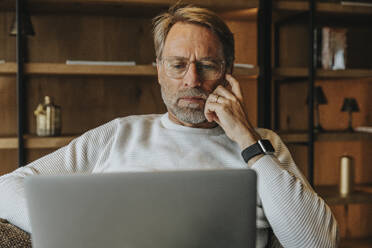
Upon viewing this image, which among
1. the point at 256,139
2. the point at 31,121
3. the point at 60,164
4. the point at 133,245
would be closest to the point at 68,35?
the point at 31,121

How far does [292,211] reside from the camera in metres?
1.18

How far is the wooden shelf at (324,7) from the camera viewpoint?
225 cm

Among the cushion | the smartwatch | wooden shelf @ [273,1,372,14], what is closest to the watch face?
the smartwatch

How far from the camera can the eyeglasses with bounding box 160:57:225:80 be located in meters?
1.49

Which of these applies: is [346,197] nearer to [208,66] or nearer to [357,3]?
[357,3]

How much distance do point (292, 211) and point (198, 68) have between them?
584 mm

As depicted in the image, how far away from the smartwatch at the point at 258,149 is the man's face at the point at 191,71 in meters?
0.25

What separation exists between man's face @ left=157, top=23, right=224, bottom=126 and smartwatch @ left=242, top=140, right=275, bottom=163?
251mm

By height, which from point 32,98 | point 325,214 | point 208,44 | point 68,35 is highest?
point 68,35

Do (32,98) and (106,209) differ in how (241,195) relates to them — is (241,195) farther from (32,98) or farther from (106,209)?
(32,98)

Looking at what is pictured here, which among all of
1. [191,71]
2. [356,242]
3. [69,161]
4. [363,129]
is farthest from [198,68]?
[356,242]

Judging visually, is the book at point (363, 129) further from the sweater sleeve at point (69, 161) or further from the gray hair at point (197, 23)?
the sweater sleeve at point (69, 161)

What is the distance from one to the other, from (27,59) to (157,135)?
118 cm

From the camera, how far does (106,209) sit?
72cm
